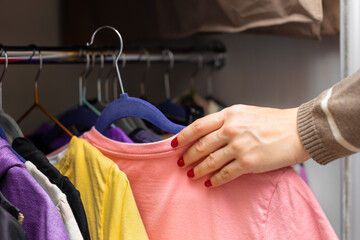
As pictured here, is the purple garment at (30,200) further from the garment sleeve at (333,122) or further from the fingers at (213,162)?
the garment sleeve at (333,122)

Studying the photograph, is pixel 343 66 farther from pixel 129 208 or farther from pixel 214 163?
pixel 129 208

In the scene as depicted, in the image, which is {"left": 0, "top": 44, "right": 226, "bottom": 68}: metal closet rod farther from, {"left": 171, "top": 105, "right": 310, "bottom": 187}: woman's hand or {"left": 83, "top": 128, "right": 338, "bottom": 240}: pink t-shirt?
{"left": 171, "top": 105, "right": 310, "bottom": 187}: woman's hand

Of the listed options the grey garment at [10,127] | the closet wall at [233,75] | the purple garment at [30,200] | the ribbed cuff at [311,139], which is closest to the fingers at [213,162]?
the ribbed cuff at [311,139]

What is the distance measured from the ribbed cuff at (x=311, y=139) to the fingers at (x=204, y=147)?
108mm

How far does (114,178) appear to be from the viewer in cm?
63

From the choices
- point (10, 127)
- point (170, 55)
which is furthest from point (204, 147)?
point (170, 55)

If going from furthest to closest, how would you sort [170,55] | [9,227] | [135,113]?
[170,55], [135,113], [9,227]

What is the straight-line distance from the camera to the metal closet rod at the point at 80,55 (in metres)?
0.75

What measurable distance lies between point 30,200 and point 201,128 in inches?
9.9

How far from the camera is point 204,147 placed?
62 cm

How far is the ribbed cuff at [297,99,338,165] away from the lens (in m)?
0.55

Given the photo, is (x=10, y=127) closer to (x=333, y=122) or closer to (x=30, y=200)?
(x=30, y=200)

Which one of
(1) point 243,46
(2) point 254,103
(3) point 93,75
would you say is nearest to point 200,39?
(1) point 243,46

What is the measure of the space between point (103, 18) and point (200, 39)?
30cm
